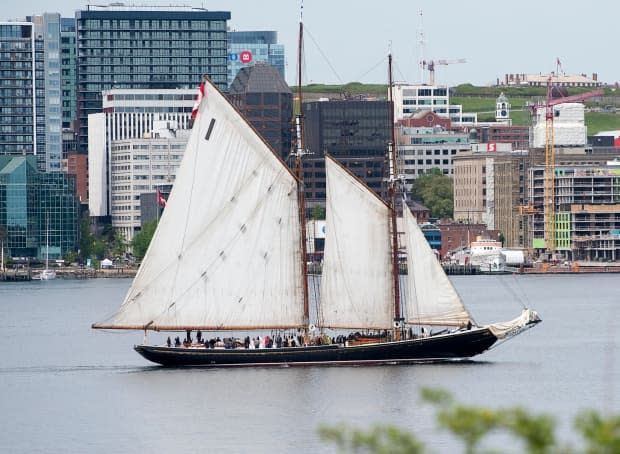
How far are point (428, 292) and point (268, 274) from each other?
21.5ft

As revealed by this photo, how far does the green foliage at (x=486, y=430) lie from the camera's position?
53.8ft

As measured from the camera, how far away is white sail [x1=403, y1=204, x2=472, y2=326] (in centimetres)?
6875

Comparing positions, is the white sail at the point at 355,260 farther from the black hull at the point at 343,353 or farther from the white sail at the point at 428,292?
the black hull at the point at 343,353

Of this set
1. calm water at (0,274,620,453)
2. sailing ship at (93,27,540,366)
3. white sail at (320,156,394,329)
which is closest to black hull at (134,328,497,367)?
sailing ship at (93,27,540,366)

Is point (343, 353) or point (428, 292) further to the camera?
point (428, 292)

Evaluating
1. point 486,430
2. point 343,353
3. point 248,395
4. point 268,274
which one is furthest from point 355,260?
point 486,430

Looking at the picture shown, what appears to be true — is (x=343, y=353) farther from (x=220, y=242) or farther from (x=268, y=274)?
(x=220, y=242)

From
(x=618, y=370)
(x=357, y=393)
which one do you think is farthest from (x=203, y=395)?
(x=618, y=370)

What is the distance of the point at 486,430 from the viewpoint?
1666 cm

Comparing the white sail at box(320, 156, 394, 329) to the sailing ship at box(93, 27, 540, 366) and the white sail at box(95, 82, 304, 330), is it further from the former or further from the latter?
the white sail at box(95, 82, 304, 330)

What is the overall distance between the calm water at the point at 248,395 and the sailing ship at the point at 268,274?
1.14m

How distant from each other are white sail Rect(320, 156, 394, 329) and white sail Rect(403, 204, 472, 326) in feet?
3.02

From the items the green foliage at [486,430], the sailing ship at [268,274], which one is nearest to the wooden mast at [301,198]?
the sailing ship at [268,274]

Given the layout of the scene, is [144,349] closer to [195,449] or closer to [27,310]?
[195,449]
